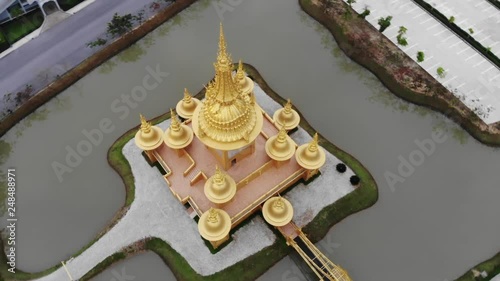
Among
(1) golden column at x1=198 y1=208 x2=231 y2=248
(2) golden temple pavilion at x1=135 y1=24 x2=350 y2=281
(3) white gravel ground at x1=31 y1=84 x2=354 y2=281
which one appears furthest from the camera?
(3) white gravel ground at x1=31 y1=84 x2=354 y2=281

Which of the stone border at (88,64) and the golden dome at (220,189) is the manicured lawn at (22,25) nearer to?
the stone border at (88,64)

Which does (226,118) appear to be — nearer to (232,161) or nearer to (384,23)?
(232,161)

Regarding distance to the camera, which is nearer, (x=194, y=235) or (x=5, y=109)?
(x=194, y=235)

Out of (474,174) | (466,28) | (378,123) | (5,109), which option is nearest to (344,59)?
(378,123)

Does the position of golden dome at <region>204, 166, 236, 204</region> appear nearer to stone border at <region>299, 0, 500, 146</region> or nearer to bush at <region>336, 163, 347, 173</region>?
bush at <region>336, 163, 347, 173</region>

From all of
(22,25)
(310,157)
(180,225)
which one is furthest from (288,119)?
(22,25)

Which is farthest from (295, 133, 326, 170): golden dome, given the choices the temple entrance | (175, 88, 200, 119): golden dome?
the temple entrance

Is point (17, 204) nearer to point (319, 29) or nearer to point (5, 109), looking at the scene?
point (5, 109)

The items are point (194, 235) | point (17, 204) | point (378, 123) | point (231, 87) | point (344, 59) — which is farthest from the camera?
point (344, 59)
